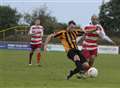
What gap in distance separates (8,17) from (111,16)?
14785 millimetres

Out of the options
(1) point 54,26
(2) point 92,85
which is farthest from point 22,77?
(1) point 54,26

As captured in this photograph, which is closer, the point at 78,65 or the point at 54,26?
the point at 78,65

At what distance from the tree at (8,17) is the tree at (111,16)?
1160 centimetres

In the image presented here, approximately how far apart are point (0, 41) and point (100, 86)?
4229 cm

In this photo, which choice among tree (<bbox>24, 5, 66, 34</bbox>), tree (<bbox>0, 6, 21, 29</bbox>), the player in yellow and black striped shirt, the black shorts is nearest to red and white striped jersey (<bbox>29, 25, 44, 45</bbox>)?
the player in yellow and black striped shirt

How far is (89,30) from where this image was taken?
17953mm

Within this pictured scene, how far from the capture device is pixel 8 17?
3093 inches

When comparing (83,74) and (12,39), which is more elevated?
(83,74)

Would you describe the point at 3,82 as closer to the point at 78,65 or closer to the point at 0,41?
the point at 78,65

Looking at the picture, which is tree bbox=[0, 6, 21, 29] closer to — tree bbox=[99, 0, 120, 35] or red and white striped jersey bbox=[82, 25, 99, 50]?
tree bbox=[99, 0, 120, 35]

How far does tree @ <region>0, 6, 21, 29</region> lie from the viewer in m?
70.6

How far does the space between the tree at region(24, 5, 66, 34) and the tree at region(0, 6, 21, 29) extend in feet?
4.92

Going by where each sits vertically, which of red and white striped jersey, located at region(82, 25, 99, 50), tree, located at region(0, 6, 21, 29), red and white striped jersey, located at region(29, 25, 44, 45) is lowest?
tree, located at region(0, 6, 21, 29)

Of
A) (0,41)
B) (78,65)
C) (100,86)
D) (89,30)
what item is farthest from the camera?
(0,41)
